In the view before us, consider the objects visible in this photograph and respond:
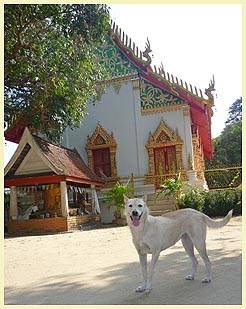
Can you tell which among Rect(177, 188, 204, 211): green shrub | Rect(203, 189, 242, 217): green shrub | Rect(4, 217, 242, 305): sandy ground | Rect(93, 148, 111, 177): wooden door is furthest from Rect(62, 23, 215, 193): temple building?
Rect(4, 217, 242, 305): sandy ground

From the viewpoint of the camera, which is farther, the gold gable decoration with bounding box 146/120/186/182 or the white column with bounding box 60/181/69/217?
the gold gable decoration with bounding box 146/120/186/182

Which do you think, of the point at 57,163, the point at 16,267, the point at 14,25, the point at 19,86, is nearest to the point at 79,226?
the point at 57,163

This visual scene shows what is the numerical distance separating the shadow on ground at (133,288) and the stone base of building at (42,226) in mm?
6672

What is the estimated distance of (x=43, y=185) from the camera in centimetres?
1349

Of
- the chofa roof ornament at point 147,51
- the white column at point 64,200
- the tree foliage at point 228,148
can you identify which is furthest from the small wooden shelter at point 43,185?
the tree foliage at point 228,148

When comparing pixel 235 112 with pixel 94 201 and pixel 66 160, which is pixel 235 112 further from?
pixel 66 160

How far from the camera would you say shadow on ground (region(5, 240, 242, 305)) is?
13.5 feet

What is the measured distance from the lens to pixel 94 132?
17.4 m

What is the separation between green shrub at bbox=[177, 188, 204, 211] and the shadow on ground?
7138 mm

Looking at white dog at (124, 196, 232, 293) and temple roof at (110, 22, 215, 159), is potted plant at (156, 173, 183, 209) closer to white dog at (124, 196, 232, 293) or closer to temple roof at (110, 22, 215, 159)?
temple roof at (110, 22, 215, 159)

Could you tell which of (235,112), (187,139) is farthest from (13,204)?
(235,112)

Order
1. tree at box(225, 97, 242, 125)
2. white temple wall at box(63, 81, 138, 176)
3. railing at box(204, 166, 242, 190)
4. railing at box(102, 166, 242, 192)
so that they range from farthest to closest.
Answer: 1. tree at box(225, 97, 242, 125)
2. railing at box(204, 166, 242, 190)
3. white temple wall at box(63, 81, 138, 176)
4. railing at box(102, 166, 242, 192)

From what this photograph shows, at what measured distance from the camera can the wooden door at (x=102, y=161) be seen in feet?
56.8

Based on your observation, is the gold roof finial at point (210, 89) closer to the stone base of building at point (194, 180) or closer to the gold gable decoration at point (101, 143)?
the stone base of building at point (194, 180)
